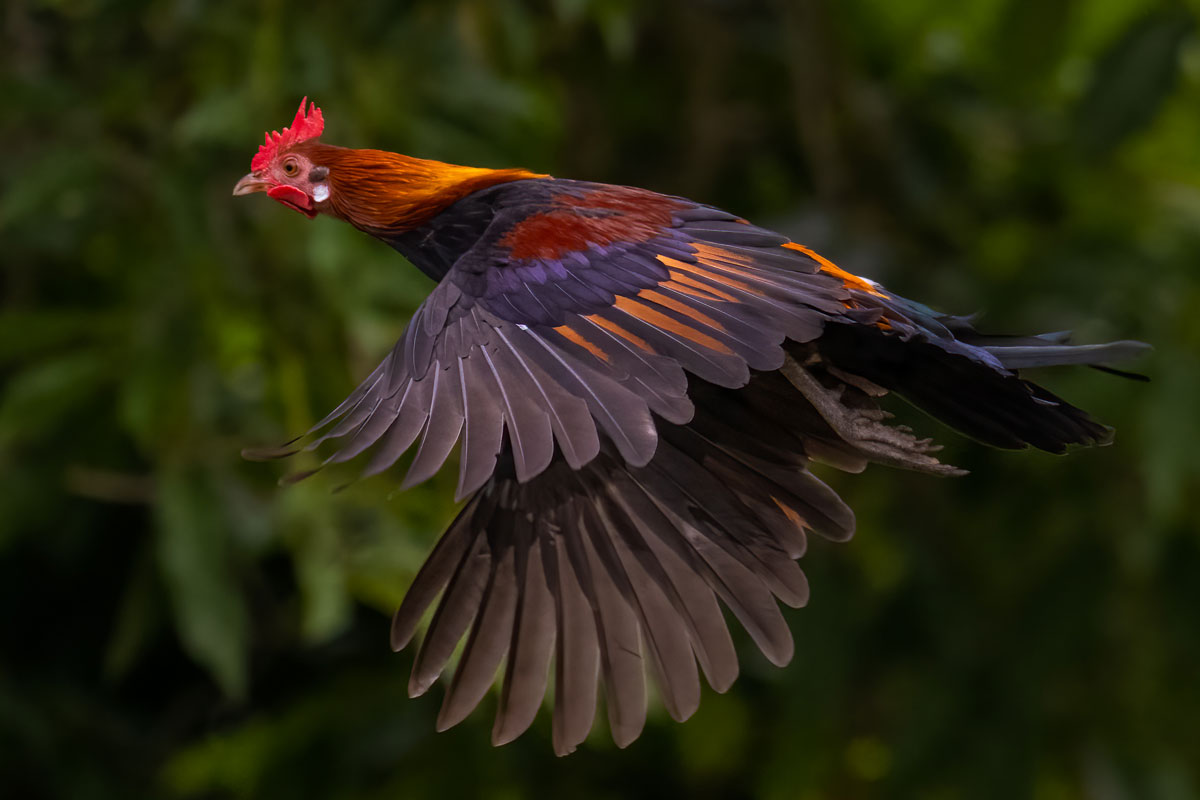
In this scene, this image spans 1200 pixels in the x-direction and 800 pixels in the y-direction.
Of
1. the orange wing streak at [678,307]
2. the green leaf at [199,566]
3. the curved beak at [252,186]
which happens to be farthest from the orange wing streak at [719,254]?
the green leaf at [199,566]

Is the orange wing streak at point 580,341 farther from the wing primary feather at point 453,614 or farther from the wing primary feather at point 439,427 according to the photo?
the wing primary feather at point 453,614

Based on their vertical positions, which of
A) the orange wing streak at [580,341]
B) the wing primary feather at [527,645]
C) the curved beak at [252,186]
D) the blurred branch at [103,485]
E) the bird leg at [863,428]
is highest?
the curved beak at [252,186]

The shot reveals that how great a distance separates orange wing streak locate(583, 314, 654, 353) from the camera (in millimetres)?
2295

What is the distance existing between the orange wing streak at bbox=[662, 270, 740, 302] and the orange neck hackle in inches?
17.3

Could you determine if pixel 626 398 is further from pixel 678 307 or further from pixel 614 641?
pixel 614 641

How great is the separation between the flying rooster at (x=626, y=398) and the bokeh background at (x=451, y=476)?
6.61ft

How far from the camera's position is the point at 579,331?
235 cm

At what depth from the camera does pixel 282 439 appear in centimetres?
545

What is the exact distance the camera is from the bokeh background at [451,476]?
517cm

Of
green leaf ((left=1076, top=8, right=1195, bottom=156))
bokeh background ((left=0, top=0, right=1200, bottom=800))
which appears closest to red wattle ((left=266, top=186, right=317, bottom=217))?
bokeh background ((left=0, top=0, right=1200, bottom=800))

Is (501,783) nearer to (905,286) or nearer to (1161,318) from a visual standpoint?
(905,286)

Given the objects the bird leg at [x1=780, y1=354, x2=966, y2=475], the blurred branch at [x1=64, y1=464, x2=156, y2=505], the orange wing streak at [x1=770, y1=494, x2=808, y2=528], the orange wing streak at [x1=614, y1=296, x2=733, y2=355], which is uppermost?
the orange wing streak at [x1=614, y1=296, x2=733, y2=355]

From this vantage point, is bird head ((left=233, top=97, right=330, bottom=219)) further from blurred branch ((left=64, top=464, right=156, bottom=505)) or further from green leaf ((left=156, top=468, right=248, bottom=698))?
blurred branch ((left=64, top=464, right=156, bottom=505))

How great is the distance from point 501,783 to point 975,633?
2.38 m
